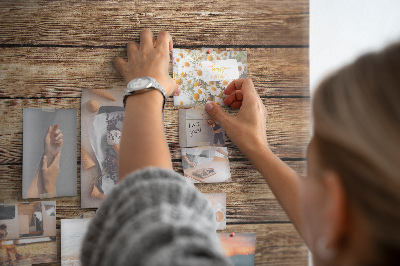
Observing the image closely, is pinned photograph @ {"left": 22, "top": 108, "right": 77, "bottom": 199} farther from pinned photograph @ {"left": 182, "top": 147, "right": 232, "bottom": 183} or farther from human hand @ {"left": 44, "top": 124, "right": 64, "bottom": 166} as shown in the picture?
pinned photograph @ {"left": 182, "top": 147, "right": 232, "bottom": 183}

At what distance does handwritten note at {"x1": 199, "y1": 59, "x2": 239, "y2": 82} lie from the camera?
97 cm

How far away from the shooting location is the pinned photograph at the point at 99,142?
909 mm

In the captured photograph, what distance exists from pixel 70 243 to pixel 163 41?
635mm

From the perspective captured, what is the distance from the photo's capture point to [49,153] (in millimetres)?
894

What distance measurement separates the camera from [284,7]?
1.00 meters

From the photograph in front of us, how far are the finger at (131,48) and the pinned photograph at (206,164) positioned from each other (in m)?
0.32

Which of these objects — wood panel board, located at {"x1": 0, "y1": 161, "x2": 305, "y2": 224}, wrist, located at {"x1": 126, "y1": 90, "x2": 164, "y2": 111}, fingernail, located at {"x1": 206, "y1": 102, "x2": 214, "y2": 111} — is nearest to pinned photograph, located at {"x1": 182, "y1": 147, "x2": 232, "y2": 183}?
wood panel board, located at {"x1": 0, "y1": 161, "x2": 305, "y2": 224}

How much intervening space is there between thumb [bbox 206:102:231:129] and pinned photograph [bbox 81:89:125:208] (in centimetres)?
26

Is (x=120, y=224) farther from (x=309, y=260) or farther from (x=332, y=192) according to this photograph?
(x=309, y=260)

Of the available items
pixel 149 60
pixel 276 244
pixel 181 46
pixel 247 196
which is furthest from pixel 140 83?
pixel 276 244

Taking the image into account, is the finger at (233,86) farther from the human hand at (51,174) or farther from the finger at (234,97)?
the human hand at (51,174)

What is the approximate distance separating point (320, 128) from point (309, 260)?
29.4 inches

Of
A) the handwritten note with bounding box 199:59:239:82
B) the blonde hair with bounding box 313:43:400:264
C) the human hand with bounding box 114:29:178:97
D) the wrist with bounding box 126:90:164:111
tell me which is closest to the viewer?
the blonde hair with bounding box 313:43:400:264

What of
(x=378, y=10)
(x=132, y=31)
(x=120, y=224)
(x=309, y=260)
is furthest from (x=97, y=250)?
(x=378, y=10)
